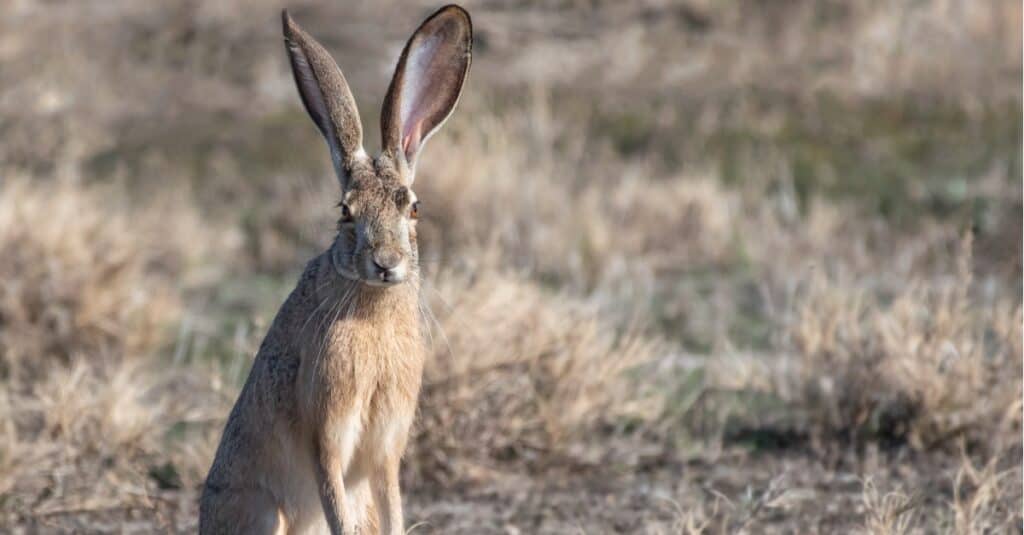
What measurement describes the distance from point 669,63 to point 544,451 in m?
7.18

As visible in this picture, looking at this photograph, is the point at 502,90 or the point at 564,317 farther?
the point at 502,90

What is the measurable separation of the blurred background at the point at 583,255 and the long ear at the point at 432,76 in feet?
2.77

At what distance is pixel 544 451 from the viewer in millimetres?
6137

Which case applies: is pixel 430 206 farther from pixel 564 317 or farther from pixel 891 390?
pixel 891 390

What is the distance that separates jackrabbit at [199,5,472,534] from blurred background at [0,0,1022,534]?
0.82 metres

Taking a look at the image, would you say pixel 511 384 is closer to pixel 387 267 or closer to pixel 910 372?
pixel 910 372

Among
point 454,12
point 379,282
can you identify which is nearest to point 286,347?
point 379,282

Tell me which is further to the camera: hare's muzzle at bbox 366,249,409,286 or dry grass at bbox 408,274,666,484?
dry grass at bbox 408,274,666,484

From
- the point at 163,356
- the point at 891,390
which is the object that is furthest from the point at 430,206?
the point at 891,390

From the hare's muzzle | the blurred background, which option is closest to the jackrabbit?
the hare's muzzle

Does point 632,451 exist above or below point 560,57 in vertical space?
below

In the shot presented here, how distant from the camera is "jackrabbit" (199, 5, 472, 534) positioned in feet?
13.6

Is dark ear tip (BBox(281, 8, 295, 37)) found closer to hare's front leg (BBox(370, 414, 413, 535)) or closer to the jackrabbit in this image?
the jackrabbit

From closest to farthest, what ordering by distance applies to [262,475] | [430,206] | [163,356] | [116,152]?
[262,475] → [163,356] → [430,206] → [116,152]
